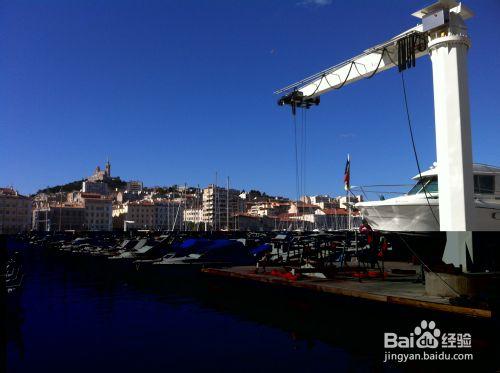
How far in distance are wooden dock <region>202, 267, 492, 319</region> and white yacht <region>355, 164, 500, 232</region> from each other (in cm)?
548

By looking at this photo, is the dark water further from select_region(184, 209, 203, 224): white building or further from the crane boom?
select_region(184, 209, 203, 224): white building

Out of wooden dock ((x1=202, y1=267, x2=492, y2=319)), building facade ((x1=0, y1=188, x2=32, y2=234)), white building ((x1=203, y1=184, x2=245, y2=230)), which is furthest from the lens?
white building ((x1=203, y1=184, x2=245, y2=230))

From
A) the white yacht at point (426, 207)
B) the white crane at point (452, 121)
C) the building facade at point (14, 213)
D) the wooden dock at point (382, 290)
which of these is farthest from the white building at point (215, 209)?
the white crane at point (452, 121)

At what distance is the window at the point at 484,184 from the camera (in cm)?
2039

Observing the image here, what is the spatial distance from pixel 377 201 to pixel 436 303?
11.8 metres

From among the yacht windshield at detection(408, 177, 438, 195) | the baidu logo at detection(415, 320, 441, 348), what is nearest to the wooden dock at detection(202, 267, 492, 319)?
the baidu logo at detection(415, 320, 441, 348)

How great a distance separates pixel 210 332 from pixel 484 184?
50.3ft

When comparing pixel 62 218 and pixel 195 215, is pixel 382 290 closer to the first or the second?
pixel 62 218

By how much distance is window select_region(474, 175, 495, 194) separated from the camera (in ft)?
66.9

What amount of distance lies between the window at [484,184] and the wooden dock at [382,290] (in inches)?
343

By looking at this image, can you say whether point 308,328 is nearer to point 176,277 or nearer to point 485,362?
point 485,362

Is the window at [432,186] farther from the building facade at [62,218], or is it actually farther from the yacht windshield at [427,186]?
the building facade at [62,218]

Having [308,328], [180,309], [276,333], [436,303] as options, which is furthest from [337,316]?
[180,309]

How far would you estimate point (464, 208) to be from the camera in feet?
40.2
